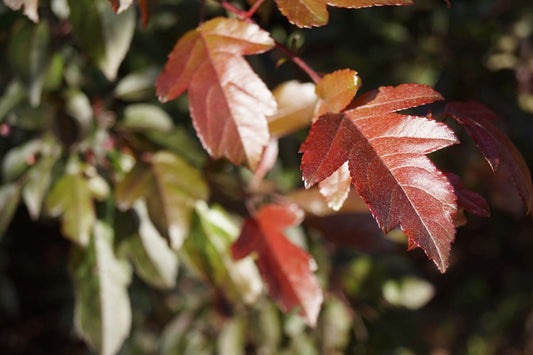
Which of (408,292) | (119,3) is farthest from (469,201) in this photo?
(408,292)

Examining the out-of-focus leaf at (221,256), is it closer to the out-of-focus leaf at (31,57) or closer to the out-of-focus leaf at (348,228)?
the out-of-focus leaf at (348,228)

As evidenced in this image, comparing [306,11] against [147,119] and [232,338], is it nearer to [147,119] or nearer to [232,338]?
[147,119]

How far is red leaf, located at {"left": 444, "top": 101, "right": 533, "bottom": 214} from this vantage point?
1.90 feet

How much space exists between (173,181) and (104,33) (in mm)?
285

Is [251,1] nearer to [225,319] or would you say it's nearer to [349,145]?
[349,145]

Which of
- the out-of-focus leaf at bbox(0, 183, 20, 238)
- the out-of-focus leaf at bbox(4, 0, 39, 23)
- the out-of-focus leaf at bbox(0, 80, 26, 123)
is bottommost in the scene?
the out-of-focus leaf at bbox(0, 183, 20, 238)

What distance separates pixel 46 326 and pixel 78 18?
176 cm

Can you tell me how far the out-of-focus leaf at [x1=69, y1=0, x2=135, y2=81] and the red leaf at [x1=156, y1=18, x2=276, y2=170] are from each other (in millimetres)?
219

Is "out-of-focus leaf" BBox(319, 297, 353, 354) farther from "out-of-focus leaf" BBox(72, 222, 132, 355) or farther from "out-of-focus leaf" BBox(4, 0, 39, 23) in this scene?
"out-of-focus leaf" BBox(4, 0, 39, 23)

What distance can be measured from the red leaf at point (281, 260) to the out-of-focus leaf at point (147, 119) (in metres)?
0.27

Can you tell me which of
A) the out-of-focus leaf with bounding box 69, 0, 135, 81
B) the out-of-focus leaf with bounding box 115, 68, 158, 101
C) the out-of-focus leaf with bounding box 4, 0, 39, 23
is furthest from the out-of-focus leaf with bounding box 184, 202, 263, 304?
the out-of-focus leaf with bounding box 4, 0, 39, 23

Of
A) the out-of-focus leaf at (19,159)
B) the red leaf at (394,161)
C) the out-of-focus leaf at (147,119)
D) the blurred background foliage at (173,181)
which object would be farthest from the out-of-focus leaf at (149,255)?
the red leaf at (394,161)

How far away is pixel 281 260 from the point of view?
2.92 ft

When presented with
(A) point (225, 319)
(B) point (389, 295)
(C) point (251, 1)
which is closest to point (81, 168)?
(C) point (251, 1)
